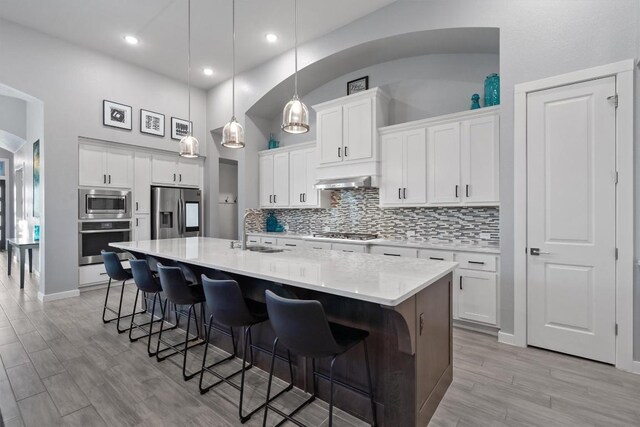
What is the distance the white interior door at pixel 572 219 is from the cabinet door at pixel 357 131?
182 centimetres

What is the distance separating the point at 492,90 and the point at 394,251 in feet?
6.88

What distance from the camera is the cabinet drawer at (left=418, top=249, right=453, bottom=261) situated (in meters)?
3.28

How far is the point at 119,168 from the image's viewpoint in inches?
196

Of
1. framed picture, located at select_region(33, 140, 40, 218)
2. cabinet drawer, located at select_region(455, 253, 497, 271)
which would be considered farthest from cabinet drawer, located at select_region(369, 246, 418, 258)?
framed picture, located at select_region(33, 140, 40, 218)

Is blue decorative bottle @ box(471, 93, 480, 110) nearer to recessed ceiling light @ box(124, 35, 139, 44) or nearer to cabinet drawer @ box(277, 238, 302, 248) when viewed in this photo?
cabinet drawer @ box(277, 238, 302, 248)

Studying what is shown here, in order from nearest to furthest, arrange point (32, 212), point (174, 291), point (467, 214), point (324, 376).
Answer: point (324, 376) → point (174, 291) → point (467, 214) → point (32, 212)

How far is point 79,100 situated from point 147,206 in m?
1.83

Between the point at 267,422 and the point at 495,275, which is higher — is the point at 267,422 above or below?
below

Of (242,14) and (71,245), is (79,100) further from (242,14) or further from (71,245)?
(242,14)

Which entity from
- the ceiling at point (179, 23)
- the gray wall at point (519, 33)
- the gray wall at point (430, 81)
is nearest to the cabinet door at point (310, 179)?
the gray wall at point (430, 81)

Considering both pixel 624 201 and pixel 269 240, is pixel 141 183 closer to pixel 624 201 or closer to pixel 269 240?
pixel 269 240

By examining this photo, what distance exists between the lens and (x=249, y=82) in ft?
17.5

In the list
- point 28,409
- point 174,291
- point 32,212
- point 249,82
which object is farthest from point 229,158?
point 28,409

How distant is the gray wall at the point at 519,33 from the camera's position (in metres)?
2.47
